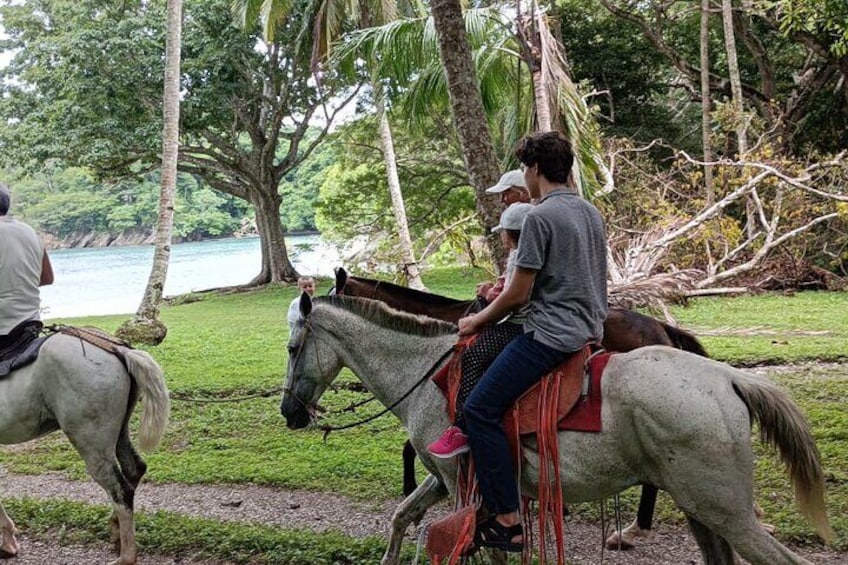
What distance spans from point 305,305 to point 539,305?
1483 mm

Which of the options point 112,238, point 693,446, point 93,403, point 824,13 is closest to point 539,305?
point 693,446

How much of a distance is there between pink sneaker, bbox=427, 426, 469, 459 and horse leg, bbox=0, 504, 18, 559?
344cm

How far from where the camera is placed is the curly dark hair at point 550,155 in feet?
11.6

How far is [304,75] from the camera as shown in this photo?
25734 mm

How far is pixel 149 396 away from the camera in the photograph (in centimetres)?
505

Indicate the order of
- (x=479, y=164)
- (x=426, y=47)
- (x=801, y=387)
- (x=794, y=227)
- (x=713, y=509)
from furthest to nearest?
(x=794, y=227) < (x=426, y=47) < (x=801, y=387) < (x=479, y=164) < (x=713, y=509)

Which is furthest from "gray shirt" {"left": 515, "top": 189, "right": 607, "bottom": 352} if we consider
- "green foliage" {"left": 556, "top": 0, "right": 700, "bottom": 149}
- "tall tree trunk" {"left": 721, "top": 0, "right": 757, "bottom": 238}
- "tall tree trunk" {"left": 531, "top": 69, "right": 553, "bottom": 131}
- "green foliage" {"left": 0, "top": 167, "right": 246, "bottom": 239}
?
"green foliage" {"left": 0, "top": 167, "right": 246, "bottom": 239}

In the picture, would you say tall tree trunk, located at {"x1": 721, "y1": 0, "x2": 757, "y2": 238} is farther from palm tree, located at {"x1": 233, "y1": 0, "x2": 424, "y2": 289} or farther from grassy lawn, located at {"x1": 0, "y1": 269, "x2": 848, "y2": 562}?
palm tree, located at {"x1": 233, "y1": 0, "x2": 424, "y2": 289}

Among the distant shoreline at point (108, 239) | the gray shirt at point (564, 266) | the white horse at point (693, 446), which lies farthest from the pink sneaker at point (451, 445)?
the distant shoreline at point (108, 239)

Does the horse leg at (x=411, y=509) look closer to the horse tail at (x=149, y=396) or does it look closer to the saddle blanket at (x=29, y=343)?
the horse tail at (x=149, y=396)

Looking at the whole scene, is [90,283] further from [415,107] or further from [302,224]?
[415,107]

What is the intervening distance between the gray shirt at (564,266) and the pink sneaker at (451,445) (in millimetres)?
624

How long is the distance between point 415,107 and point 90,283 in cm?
3540

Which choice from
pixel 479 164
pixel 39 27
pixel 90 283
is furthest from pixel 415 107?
pixel 90 283
